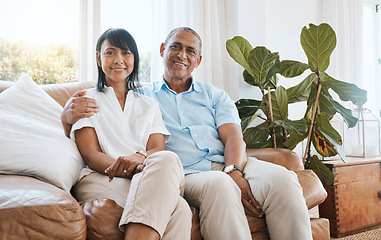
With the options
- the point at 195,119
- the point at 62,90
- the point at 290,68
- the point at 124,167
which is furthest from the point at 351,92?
the point at 62,90

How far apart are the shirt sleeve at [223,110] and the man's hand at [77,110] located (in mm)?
618

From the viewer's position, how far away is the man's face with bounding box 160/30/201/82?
1.82m

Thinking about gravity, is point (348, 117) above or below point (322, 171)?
above

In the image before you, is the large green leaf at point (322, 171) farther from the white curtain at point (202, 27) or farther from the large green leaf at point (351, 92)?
the white curtain at point (202, 27)

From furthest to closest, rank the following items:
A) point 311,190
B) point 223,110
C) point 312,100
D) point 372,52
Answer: point 372,52 < point 312,100 < point 223,110 < point 311,190

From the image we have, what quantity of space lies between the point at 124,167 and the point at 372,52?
3.81 m

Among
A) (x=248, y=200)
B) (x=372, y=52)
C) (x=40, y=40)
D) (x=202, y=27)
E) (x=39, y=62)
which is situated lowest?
(x=248, y=200)

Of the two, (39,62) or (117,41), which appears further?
(39,62)

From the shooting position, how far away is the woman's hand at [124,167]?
47.9 inches

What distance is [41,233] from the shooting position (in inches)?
32.9

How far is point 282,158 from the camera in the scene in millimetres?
1699

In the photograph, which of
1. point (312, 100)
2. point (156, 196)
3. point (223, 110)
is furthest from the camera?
point (312, 100)

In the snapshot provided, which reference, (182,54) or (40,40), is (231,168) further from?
(40,40)

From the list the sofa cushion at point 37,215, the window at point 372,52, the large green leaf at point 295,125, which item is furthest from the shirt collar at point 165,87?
the window at point 372,52
